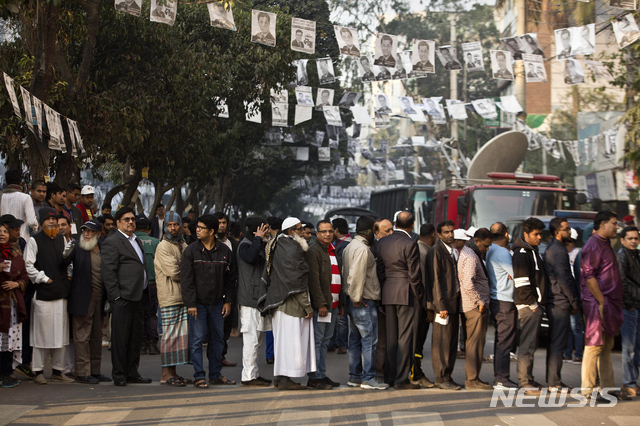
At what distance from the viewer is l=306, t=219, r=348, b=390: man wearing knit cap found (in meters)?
8.05

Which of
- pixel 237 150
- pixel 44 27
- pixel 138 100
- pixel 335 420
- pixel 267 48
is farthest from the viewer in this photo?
pixel 237 150

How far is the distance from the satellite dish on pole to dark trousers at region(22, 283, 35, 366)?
A: 1252 centimetres

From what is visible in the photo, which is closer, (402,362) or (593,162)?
(402,362)

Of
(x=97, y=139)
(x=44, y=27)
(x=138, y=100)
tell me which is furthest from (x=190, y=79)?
(x=44, y=27)

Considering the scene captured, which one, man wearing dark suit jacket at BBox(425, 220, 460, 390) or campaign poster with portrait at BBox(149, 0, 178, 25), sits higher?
campaign poster with portrait at BBox(149, 0, 178, 25)

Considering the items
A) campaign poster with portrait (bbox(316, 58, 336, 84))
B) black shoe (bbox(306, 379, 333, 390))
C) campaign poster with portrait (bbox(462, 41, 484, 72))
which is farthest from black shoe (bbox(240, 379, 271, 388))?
Answer: campaign poster with portrait (bbox(316, 58, 336, 84))

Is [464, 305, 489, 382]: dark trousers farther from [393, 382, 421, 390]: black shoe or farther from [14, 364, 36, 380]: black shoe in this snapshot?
[14, 364, 36, 380]: black shoe

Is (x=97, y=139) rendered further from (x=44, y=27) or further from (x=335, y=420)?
(x=335, y=420)

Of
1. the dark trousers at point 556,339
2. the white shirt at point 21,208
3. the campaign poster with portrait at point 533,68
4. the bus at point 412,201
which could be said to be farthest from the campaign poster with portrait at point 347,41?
the dark trousers at point 556,339

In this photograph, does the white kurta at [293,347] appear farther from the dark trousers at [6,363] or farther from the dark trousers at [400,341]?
the dark trousers at [6,363]

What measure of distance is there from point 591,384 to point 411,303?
6.79 feet

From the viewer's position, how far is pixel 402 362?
26.6 ft

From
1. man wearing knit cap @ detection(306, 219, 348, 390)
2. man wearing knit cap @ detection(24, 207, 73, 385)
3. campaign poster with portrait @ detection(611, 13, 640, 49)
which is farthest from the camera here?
campaign poster with portrait @ detection(611, 13, 640, 49)

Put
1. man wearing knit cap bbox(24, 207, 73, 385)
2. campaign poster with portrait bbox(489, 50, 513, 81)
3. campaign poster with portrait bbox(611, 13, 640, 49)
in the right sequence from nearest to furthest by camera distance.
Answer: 1. man wearing knit cap bbox(24, 207, 73, 385)
2. campaign poster with portrait bbox(611, 13, 640, 49)
3. campaign poster with portrait bbox(489, 50, 513, 81)
